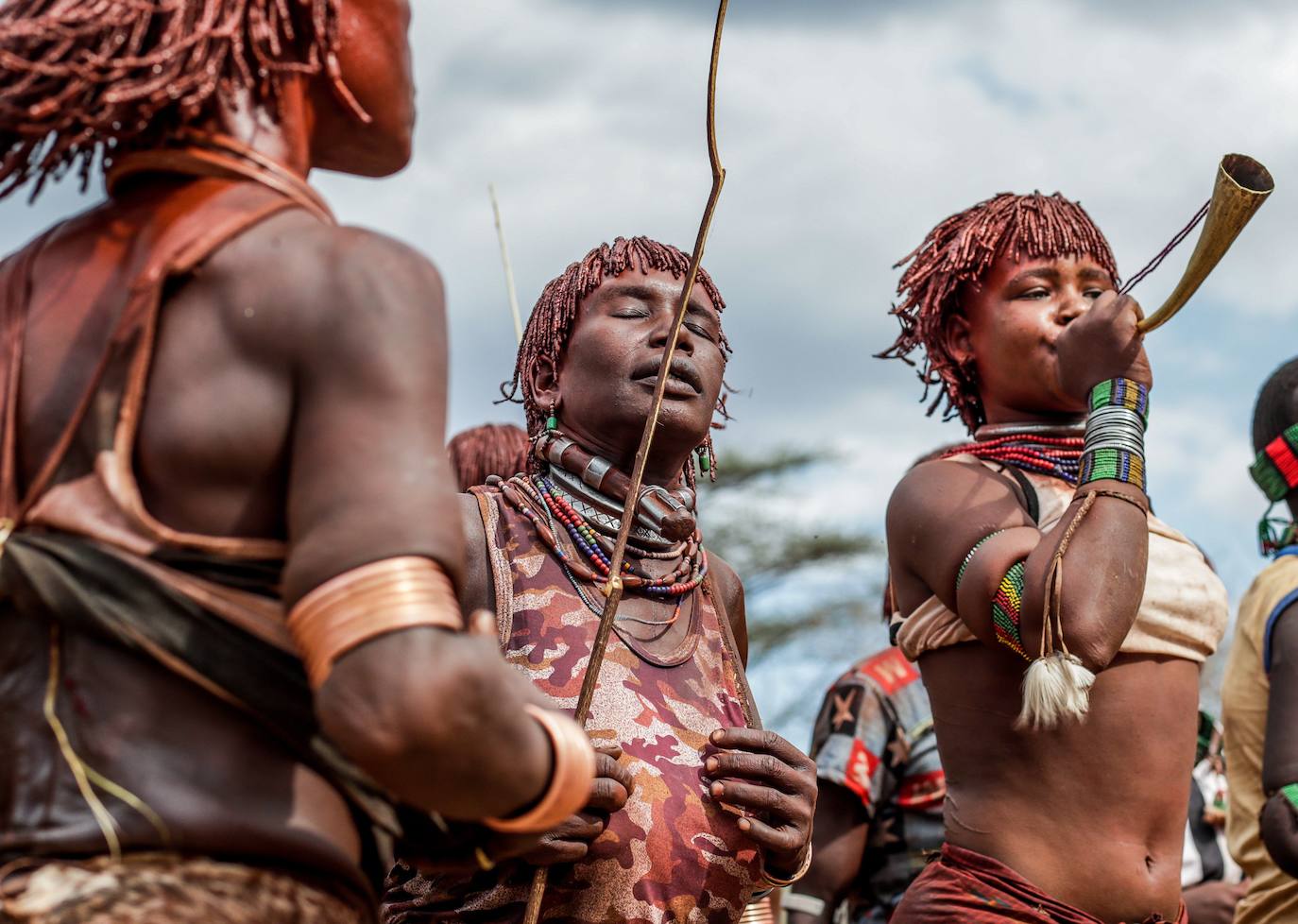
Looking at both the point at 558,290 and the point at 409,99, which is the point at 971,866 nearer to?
the point at 558,290

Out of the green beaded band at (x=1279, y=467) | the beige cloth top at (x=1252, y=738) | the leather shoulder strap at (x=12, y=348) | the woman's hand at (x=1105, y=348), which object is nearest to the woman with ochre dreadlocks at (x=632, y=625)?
the woman's hand at (x=1105, y=348)

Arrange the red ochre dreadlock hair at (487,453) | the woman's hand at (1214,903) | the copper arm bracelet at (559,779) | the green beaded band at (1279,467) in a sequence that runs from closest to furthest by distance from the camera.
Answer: the copper arm bracelet at (559,779) < the green beaded band at (1279,467) < the red ochre dreadlock hair at (487,453) < the woman's hand at (1214,903)

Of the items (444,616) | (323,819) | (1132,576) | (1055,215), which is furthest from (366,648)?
(1055,215)

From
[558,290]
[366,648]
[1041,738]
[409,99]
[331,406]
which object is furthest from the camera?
[558,290]

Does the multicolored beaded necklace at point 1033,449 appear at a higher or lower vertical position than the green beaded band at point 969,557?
higher

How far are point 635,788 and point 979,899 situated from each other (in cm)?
99

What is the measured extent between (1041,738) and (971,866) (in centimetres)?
35

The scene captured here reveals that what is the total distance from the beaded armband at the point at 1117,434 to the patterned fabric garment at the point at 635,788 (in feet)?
3.27

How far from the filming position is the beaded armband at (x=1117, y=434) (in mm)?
3787

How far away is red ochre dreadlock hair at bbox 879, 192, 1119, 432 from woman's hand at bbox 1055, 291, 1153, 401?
0.43 meters

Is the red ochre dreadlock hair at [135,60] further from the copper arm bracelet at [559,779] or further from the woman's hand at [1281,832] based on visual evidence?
the woman's hand at [1281,832]

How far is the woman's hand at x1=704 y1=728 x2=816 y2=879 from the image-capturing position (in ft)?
11.0

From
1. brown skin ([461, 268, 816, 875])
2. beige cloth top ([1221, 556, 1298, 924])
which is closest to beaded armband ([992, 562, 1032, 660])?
brown skin ([461, 268, 816, 875])

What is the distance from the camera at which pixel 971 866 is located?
3.87 metres
